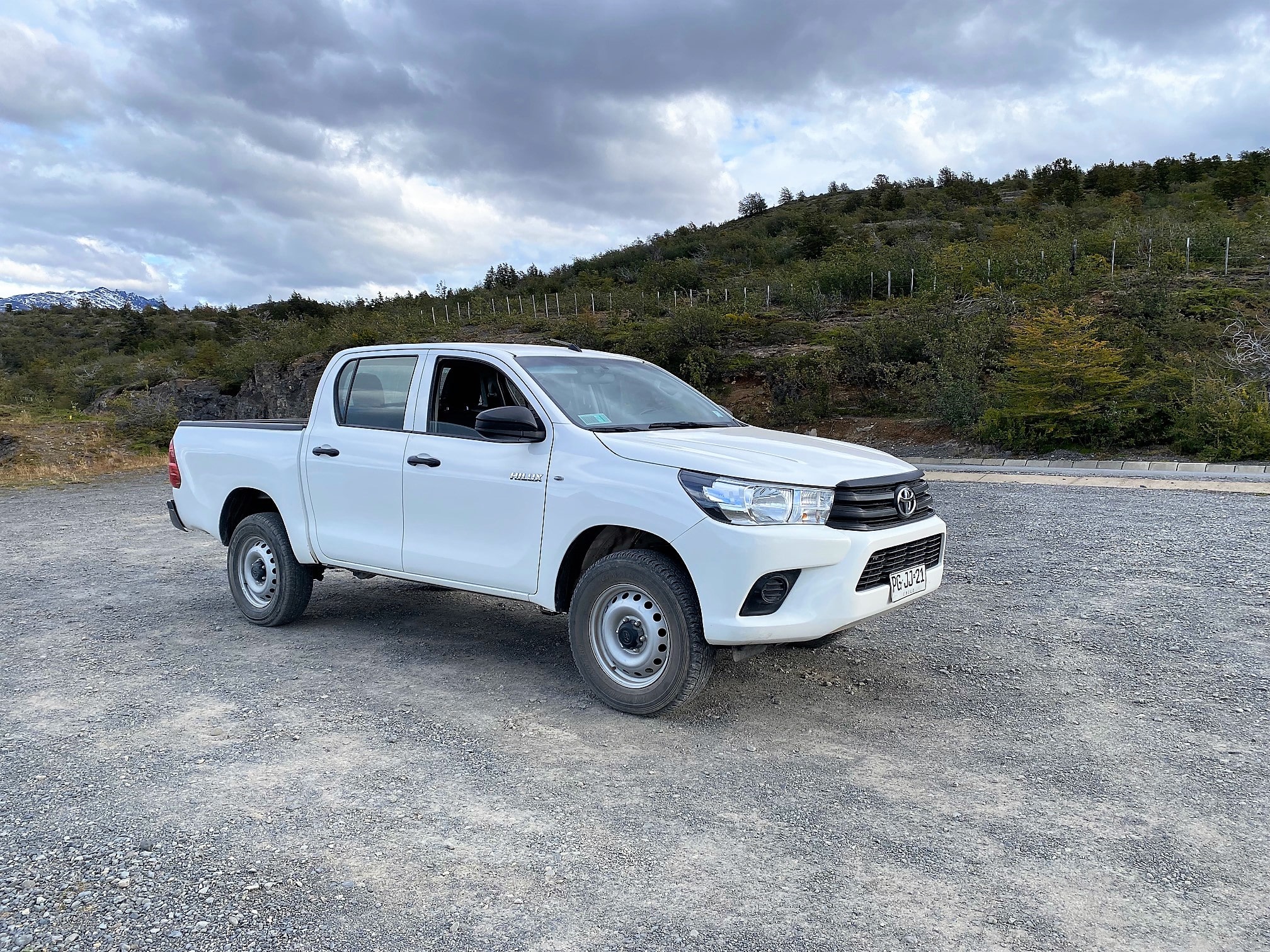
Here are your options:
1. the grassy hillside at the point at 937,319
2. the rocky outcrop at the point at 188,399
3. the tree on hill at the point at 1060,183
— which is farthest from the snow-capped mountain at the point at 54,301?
the tree on hill at the point at 1060,183

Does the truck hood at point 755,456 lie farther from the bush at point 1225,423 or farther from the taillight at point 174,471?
the bush at point 1225,423

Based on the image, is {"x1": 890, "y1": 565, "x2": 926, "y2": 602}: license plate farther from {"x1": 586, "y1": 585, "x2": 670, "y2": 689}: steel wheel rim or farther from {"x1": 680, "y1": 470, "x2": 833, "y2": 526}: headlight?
{"x1": 586, "y1": 585, "x2": 670, "y2": 689}: steel wheel rim

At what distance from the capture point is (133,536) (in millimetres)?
10820

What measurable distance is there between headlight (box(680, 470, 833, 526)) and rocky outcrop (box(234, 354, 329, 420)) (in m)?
23.2

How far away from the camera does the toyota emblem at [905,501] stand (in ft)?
15.4

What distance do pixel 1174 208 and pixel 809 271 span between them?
48.4 feet

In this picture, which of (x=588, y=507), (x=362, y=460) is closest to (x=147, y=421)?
(x=362, y=460)

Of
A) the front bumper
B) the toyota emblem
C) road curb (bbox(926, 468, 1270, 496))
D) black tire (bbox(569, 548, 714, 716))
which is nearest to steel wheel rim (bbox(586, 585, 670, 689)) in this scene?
black tire (bbox(569, 548, 714, 716))

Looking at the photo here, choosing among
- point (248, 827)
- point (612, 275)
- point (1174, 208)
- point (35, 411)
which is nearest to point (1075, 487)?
point (248, 827)

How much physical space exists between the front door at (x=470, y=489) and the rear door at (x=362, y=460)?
0.14 meters

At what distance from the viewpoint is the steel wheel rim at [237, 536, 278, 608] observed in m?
6.54

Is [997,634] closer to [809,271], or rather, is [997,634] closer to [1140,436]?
[1140,436]

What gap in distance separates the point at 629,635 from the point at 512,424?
130cm

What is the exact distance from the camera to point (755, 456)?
4570mm
